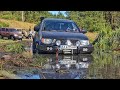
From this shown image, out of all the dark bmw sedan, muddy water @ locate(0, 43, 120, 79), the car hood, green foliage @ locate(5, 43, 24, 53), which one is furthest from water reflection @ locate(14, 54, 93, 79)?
green foliage @ locate(5, 43, 24, 53)

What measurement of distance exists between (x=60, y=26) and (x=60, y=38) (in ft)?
1.07

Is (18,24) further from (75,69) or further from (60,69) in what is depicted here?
(75,69)

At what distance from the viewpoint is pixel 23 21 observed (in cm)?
843

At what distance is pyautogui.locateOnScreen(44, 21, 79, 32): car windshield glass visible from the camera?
8258mm

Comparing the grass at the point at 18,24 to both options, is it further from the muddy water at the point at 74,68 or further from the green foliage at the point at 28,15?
the muddy water at the point at 74,68

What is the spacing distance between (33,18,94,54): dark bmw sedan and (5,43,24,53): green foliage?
0.23m

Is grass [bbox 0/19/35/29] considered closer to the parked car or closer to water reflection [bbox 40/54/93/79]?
the parked car

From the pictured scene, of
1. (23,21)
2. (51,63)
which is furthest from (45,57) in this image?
(23,21)

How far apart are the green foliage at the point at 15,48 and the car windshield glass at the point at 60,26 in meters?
0.53
